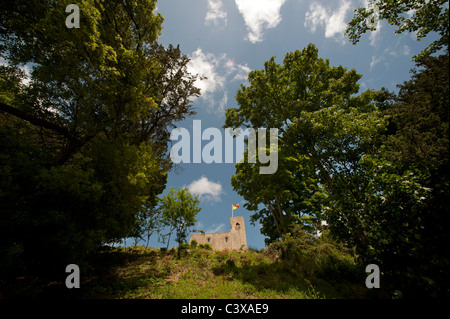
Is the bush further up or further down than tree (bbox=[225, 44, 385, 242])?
further down

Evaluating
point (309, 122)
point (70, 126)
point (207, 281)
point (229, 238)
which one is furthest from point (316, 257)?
point (229, 238)

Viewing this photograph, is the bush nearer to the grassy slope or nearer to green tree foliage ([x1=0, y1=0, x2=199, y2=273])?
the grassy slope

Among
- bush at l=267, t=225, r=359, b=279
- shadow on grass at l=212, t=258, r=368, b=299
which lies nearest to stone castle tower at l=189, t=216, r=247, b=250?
shadow on grass at l=212, t=258, r=368, b=299

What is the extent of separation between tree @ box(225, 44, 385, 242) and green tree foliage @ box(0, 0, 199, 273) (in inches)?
306

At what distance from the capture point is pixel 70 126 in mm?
7855

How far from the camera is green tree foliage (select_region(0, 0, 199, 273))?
5102 mm

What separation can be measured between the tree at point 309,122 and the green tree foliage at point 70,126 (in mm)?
7766

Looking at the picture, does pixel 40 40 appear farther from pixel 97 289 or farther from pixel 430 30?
pixel 430 30

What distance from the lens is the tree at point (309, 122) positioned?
723cm

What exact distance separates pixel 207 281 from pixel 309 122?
1059 centimetres

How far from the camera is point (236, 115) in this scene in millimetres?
14133

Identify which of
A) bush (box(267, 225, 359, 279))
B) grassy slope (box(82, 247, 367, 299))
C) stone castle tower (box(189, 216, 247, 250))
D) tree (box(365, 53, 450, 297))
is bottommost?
stone castle tower (box(189, 216, 247, 250))

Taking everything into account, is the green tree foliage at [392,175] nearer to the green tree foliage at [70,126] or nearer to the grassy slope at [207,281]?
the grassy slope at [207,281]

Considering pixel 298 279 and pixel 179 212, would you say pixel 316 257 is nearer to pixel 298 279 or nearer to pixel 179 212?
pixel 298 279
